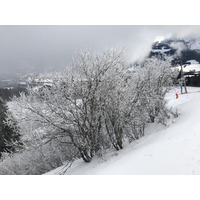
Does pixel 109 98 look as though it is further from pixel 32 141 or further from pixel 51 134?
pixel 32 141

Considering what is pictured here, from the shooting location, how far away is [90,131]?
327 inches

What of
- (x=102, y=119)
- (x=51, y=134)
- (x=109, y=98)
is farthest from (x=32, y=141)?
(x=109, y=98)

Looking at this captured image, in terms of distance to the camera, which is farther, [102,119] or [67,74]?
[102,119]

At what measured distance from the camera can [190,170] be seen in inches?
149

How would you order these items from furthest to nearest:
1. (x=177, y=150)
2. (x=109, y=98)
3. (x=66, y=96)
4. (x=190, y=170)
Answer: (x=109, y=98) → (x=66, y=96) → (x=177, y=150) → (x=190, y=170)

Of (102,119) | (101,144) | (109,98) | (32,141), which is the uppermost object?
(109,98)

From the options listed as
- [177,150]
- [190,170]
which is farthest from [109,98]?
[190,170]

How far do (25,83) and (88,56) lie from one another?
12.4 ft

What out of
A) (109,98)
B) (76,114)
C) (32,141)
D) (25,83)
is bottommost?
(32,141)

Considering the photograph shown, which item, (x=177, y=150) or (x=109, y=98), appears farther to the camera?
(x=109, y=98)

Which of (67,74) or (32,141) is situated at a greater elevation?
(67,74)

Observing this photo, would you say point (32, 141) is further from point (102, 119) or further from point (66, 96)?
point (102, 119)

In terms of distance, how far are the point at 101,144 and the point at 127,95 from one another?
137 inches

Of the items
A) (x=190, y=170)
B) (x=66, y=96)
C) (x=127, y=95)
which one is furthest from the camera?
(x=127, y=95)
